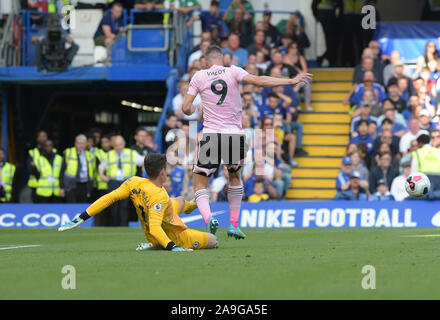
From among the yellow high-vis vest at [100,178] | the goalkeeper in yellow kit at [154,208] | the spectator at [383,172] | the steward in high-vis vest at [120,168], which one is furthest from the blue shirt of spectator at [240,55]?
the goalkeeper in yellow kit at [154,208]

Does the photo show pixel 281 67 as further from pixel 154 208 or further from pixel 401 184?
pixel 154 208

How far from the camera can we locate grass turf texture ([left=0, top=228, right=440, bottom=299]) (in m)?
6.52

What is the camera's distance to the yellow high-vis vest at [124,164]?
66.2ft

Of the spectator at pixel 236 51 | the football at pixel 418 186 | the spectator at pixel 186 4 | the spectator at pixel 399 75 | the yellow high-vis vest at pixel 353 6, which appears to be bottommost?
the football at pixel 418 186

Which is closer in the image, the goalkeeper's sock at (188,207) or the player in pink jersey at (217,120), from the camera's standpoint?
the goalkeeper's sock at (188,207)

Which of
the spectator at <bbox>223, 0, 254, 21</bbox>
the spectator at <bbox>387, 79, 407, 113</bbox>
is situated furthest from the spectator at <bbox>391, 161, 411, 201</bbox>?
the spectator at <bbox>223, 0, 254, 21</bbox>

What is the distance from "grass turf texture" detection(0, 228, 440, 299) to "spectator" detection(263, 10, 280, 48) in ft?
39.5

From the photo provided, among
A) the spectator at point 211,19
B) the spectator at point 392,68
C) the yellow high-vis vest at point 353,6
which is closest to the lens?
the spectator at point 392,68

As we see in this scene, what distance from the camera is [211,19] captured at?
23719 millimetres

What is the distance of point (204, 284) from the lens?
23.0 ft

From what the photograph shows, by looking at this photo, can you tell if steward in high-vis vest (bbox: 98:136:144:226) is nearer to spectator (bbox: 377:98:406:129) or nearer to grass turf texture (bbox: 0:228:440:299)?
spectator (bbox: 377:98:406:129)

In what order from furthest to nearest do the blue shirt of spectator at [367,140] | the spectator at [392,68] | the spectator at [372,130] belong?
the spectator at [392,68] → the spectator at [372,130] → the blue shirt of spectator at [367,140]

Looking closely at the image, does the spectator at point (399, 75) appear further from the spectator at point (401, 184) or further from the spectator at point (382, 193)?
the spectator at point (382, 193)

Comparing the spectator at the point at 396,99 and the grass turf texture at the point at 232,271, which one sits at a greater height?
the grass turf texture at the point at 232,271
